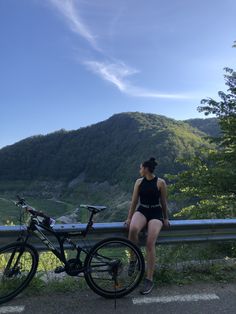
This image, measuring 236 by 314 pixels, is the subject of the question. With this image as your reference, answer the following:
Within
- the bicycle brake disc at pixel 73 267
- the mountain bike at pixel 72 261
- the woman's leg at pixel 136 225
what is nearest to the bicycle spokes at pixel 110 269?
the mountain bike at pixel 72 261

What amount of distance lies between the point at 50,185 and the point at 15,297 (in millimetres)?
194701

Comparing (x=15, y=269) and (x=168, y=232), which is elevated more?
(x=168, y=232)

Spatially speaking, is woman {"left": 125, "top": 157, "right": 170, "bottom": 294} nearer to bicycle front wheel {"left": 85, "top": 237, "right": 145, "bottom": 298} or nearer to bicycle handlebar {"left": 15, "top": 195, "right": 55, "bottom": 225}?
bicycle front wheel {"left": 85, "top": 237, "right": 145, "bottom": 298}

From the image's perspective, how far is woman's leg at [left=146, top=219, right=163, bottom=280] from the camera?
5.00m

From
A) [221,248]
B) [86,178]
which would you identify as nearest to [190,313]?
[221,248]

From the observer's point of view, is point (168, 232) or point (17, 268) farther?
point (168, 232)

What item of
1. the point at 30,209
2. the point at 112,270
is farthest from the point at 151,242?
the point at 30,209

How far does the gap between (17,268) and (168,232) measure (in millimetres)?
1970

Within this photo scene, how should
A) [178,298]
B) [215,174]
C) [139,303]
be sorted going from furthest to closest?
1. [215,174]
2. [178,298]
3. [139,303]

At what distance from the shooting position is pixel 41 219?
15.6ft

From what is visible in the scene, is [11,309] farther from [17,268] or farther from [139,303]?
[139,303]

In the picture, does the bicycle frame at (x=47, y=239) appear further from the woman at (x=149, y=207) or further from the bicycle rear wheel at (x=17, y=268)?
the woman at (x=149, y=207)

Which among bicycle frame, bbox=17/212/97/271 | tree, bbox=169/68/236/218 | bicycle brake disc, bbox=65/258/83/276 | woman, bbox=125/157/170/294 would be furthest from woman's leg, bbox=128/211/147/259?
tree, bbox=169/68/236/218

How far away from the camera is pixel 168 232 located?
215 inches
